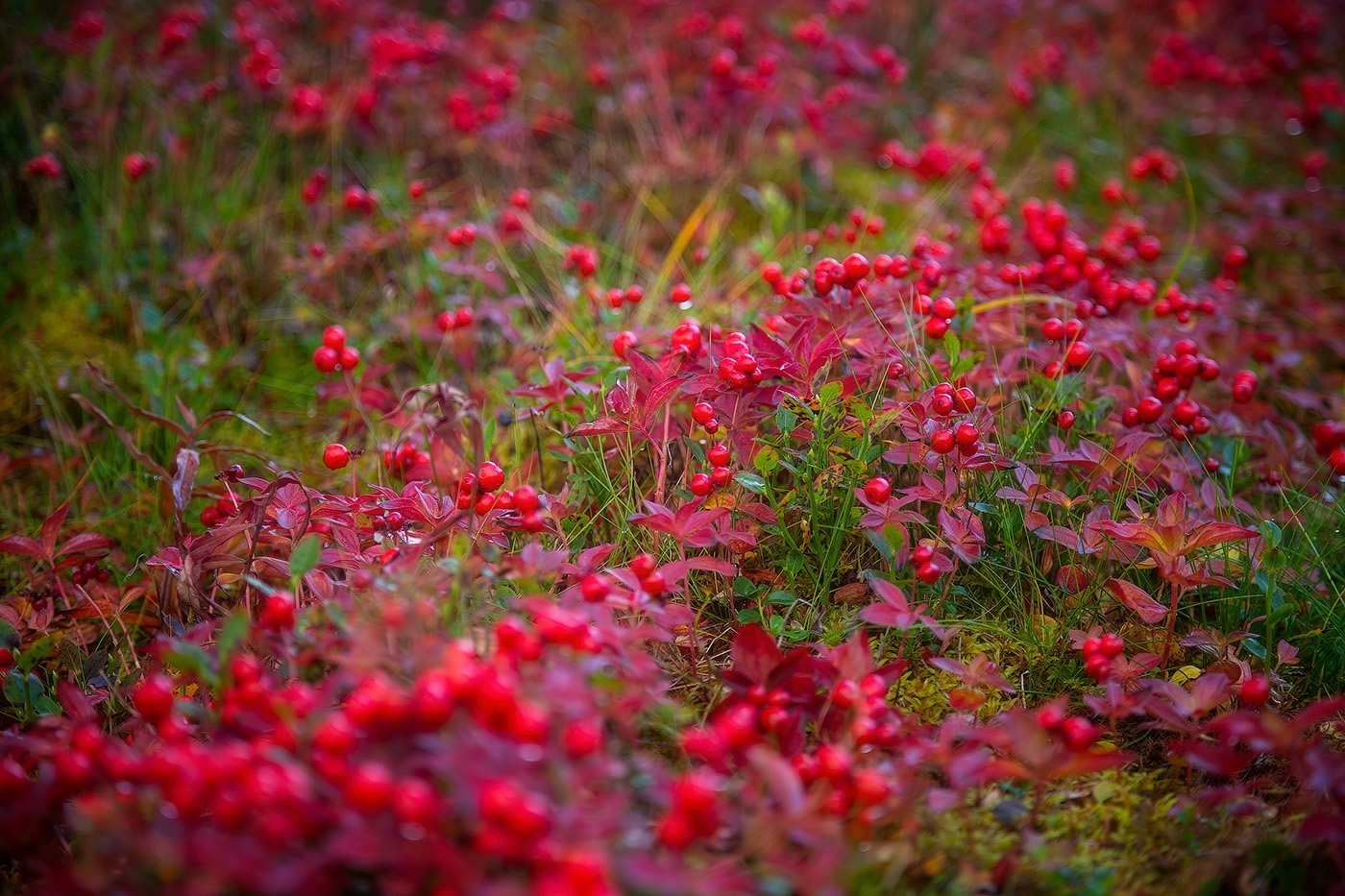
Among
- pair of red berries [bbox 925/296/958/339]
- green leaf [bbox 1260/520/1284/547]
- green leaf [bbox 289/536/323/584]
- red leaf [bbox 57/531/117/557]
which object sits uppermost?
pair of red berries [bbox 925/296/958/339]

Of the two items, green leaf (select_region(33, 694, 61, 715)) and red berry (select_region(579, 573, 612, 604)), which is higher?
red berry (select_region(579, 573, 612, 604))

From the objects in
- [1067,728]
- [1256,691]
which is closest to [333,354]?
[1067,728]

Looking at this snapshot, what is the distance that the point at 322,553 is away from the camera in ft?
5.96

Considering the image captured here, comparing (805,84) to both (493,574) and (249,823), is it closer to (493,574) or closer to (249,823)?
(493,574)

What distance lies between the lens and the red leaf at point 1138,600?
1.86 meters

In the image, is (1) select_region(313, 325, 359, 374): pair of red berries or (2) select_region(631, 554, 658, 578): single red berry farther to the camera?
(1) select_region(313, 325, 359, 374): pair of red berries

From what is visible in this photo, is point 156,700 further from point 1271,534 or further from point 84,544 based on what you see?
point 1271,534

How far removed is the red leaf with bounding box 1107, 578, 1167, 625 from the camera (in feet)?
6.10

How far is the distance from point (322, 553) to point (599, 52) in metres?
3.09

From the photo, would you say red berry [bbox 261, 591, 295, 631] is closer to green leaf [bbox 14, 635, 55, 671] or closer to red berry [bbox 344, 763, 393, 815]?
red berry [bbox 344, 763, 393, 815]

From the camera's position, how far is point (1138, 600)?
73.9 inches

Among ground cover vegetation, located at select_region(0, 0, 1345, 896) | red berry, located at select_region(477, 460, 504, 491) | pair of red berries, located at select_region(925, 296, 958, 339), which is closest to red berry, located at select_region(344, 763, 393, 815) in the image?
ground cover vegetation, located at select_region(0, 0, 1345, 896)

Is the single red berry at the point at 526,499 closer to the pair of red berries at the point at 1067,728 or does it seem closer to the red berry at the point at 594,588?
the red berry at the point at 594,588

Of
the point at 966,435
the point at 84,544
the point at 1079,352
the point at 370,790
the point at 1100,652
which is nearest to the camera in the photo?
the point at 370,790
